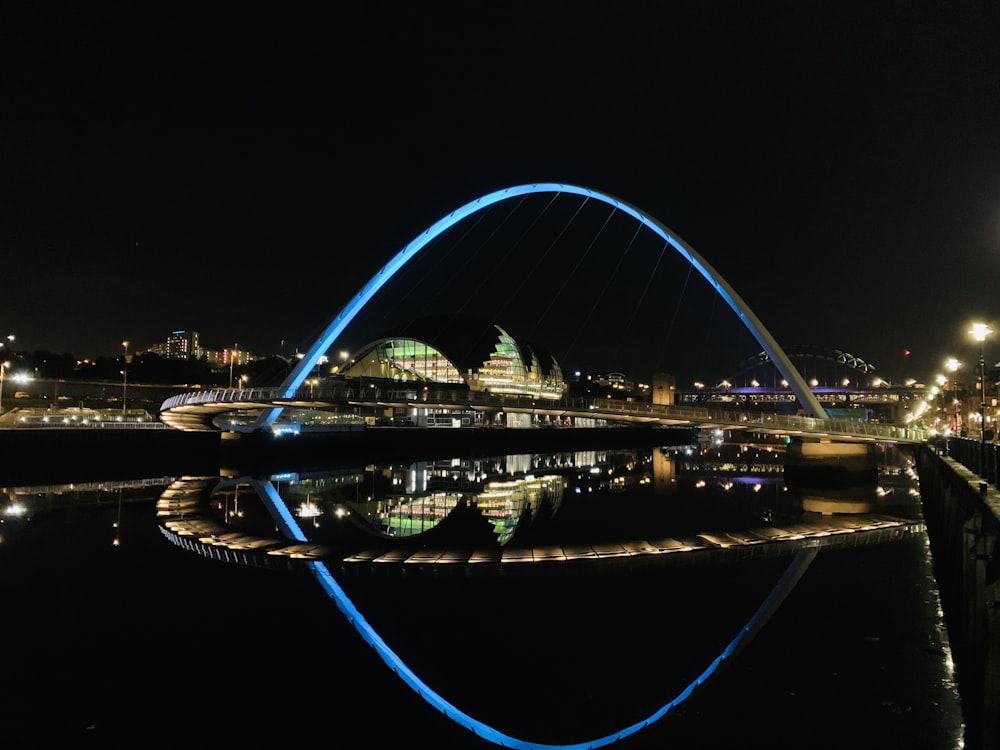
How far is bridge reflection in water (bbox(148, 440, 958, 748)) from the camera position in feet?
28.4

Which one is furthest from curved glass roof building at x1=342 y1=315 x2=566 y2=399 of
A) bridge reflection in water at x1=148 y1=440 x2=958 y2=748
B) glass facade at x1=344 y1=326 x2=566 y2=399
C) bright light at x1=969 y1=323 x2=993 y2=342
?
bright light at x1=969 y1=323 x2=993 y2=342

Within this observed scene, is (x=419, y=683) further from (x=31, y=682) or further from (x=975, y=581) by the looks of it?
(x=975, y=581)

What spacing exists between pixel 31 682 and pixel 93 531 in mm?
12468

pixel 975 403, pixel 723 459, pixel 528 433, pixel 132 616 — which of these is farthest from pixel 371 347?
pixel 132 616

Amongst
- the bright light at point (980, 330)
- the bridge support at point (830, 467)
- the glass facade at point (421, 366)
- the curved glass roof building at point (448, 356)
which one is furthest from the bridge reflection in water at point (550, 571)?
the curved glass roof building at point (448, 356)

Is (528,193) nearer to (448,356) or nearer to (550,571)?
(550,571)

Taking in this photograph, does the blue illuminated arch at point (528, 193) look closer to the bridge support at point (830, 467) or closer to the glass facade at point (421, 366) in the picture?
the bridge support at point (830, 467)

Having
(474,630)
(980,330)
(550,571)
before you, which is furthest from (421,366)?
(474,630)

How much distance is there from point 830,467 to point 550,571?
24.7 m

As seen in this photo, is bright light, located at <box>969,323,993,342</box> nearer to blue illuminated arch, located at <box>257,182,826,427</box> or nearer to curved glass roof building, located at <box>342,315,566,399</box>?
blue illuminated arch, located at <box>257,182,826,427</box>

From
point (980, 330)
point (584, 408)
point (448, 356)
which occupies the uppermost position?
point (448, 356)

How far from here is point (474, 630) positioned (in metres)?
11.3

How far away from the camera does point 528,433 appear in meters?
67.8

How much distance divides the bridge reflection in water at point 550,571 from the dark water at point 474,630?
0.06 m
